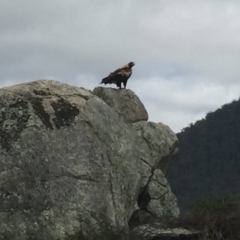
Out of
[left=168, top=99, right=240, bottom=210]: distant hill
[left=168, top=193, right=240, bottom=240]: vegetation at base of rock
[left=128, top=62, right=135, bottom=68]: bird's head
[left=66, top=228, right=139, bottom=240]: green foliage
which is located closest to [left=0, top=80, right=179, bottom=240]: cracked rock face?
[left=66, top=228, right=139, bottom=240]: green foliage

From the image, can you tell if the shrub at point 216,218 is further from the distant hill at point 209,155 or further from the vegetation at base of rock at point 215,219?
the distant hill at point 209,155

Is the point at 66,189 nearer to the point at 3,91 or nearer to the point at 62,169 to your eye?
the point at 62,169

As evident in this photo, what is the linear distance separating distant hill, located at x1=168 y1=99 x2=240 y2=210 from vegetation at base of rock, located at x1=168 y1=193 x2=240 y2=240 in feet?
115

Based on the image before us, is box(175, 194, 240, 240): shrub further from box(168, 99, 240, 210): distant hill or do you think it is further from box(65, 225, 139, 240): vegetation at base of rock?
box(168, 99, 240, 210): distant hill

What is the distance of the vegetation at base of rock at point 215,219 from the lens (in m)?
12.5

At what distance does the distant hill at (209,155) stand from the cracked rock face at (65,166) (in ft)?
115

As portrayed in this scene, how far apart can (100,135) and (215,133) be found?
5572 centimetres

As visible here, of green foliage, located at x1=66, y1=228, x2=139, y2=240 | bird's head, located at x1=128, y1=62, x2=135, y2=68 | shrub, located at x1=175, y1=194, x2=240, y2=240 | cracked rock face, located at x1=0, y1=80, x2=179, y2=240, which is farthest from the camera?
bird's head, located at x1=128, y1=62, x2=135, y2=68

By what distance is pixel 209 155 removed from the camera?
6456cm

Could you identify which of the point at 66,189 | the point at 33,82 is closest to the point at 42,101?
the point at 33,82

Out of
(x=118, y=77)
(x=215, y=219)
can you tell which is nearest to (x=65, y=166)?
(x=215, y=219)

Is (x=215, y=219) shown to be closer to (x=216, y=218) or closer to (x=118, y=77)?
(x=216, y=218)

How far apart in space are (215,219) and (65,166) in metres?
2.60

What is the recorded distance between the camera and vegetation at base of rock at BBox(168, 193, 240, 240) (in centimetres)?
1253
